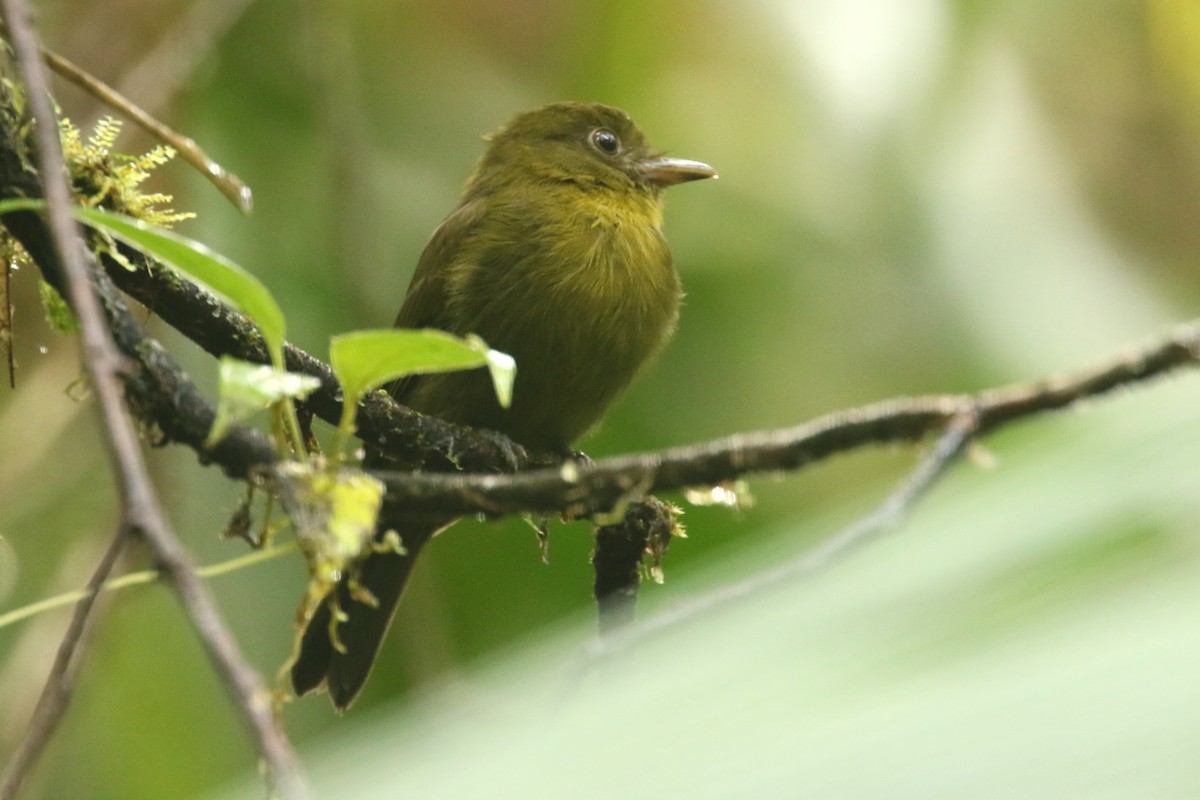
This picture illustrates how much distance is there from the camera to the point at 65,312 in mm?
2232

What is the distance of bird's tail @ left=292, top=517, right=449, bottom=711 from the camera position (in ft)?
11.1

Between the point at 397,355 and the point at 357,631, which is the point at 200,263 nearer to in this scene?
the point at 397,355

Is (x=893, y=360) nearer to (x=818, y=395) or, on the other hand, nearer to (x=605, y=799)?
(x=818, y=395)

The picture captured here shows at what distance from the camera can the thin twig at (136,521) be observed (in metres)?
0.82

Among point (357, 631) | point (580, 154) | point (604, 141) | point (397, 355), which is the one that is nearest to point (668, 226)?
point (604, 141)

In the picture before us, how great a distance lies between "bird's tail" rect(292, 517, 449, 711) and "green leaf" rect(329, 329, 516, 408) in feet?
5.81

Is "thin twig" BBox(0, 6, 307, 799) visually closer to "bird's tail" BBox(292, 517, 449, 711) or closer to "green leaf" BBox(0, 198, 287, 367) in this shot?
"green leaf" BBox(0, 198, 287, 367)

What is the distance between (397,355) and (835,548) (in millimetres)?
676

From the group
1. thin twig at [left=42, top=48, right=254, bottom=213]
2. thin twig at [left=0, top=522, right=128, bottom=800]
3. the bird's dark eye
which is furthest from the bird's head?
thin twig at [left=0, top=522, right=128, bottom=800]

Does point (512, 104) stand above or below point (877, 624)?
below

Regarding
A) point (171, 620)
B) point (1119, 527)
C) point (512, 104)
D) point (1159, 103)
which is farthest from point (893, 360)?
point (1119, 527)

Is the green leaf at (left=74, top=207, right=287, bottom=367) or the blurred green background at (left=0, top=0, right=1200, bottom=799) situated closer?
the green leaf at (left=74, top=207, right=287, bottom=367)

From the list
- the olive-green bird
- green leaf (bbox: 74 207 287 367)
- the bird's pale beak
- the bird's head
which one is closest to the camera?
green leaf (bbox: 74 207 287 367)

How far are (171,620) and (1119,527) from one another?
4241 mm
